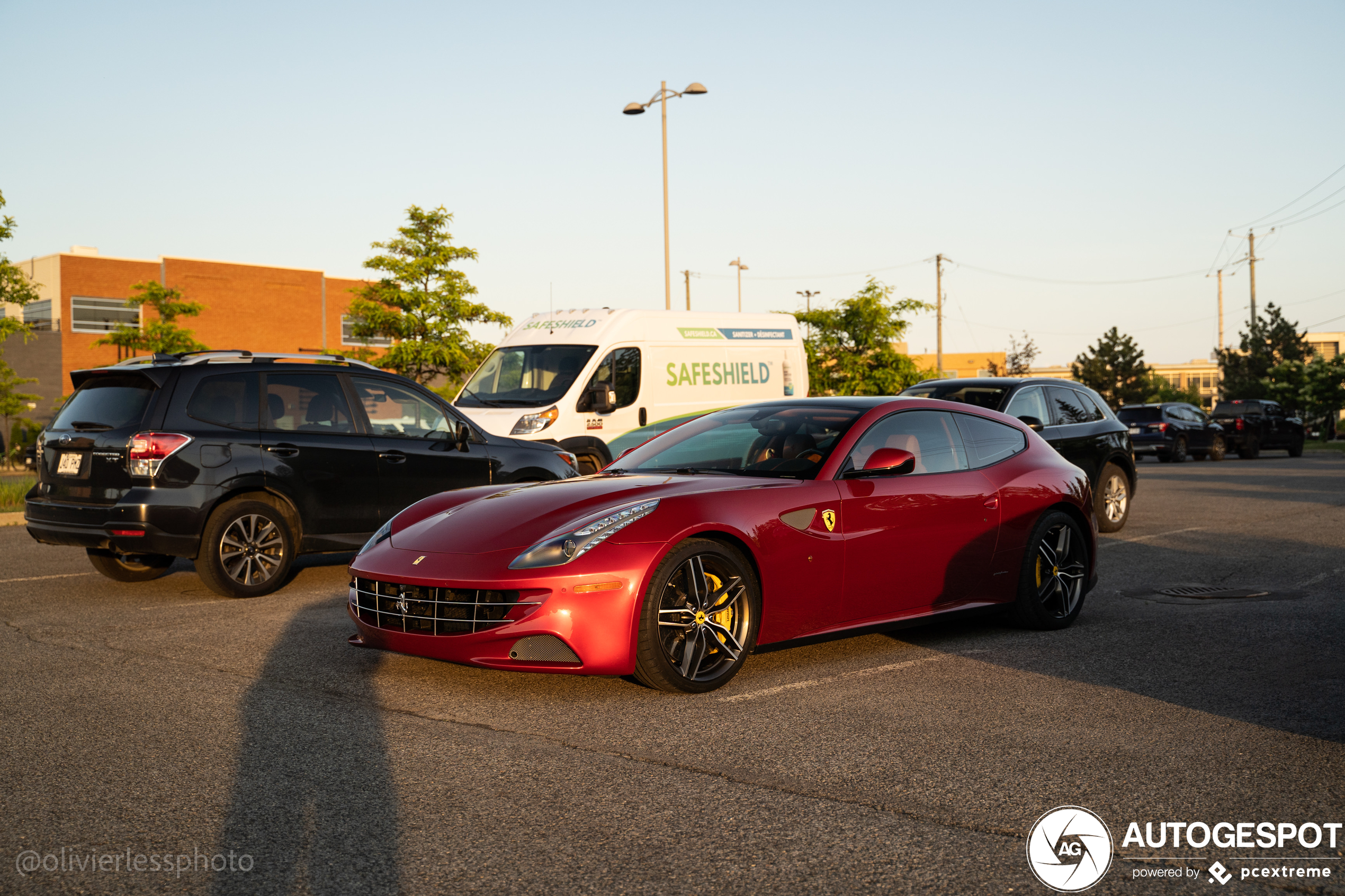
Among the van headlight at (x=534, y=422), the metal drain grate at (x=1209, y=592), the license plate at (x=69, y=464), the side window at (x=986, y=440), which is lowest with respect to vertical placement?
the metal drain grate at (x=1209, y=592)

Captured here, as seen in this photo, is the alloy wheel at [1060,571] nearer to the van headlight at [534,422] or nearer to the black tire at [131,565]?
the black tire at [131,565]

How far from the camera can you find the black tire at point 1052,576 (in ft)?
22.8

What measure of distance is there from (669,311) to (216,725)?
1202 cm

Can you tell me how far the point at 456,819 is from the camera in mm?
3699

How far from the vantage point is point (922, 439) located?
6727 mm

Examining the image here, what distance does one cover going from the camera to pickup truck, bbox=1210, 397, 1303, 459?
35969 millimetres

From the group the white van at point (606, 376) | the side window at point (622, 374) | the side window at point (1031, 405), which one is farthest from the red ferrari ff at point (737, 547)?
the side window at point (622, 374)

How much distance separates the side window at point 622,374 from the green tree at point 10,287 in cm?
1292

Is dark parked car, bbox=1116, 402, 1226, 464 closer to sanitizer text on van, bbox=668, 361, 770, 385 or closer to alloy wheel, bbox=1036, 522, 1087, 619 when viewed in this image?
sanitizer text on van, bbox=668, 361, 770, 385

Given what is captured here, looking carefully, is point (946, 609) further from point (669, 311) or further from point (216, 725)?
point (669, 311)

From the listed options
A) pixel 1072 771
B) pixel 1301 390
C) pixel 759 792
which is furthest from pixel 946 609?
pixel 1301 390

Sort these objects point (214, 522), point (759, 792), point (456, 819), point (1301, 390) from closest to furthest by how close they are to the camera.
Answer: point (456, 819), point (759, 792), point (214, 522), point (1301, 390)

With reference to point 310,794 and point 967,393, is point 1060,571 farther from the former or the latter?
point 967,393

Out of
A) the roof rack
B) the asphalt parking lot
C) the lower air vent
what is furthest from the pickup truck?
the lower air vent
